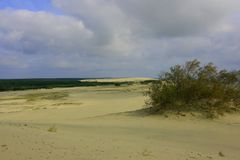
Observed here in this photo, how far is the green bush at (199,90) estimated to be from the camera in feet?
55.0

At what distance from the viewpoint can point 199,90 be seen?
55.5 ft

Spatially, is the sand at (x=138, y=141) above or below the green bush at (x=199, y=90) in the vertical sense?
below

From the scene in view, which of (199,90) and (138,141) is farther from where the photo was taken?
(199,90)

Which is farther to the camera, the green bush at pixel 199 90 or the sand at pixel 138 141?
the green bush at pixel 199 90

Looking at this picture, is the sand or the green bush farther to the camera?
the green bush

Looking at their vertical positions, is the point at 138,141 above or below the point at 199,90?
below

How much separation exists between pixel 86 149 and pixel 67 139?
5.06ft

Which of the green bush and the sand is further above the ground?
the green bush

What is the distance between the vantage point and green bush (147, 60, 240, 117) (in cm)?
1677

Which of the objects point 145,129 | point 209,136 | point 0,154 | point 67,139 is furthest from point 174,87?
point 0,154

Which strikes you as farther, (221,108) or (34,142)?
(221,108)

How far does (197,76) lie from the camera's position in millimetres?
17359

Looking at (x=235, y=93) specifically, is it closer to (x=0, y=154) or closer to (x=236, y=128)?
(x=236, y=128)

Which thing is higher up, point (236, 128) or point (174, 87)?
point (174, 87)
